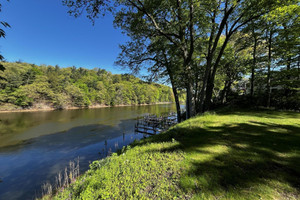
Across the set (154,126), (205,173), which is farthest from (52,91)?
(205,173)

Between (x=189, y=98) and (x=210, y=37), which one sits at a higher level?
(x=210, y=37)

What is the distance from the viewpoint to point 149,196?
1.90m

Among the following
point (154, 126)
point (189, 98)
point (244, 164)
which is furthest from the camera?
point (154, 126)

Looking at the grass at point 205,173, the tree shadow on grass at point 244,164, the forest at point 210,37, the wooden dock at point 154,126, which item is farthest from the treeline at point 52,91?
the grass at point 205,173

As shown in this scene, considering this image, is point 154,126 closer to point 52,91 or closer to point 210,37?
point 210,37

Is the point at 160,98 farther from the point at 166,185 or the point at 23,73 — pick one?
the point at 166,185

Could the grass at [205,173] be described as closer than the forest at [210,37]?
Yes

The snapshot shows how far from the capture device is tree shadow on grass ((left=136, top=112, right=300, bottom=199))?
1861 mm

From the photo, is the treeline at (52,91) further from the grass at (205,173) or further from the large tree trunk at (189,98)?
the grass at (205,173)

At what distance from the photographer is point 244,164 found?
2482 millimetres

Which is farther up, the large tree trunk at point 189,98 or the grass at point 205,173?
the large tree trunk at point 189,98

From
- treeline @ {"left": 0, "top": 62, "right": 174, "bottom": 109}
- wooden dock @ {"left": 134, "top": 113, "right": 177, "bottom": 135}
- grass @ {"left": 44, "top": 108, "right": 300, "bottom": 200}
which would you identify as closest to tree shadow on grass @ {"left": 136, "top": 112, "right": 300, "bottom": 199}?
grass @ {"left": 44, "top": 108, "right": 300, "bottom": 200}

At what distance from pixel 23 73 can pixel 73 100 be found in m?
17.2

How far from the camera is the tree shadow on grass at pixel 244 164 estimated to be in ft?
6.11
